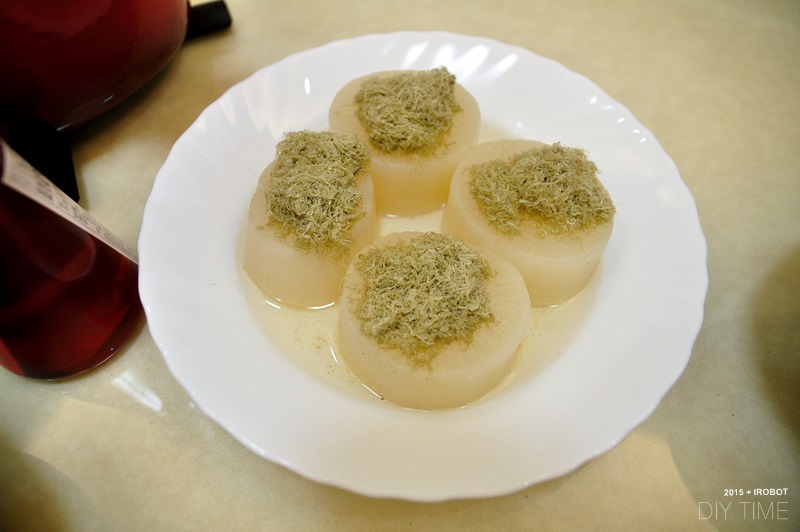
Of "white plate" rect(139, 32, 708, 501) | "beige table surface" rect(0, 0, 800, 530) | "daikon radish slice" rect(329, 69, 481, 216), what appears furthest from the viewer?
"daikon radish slice" rect(329, 69, 481, 216)

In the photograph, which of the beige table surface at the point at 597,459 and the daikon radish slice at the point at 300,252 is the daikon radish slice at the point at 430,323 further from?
the beige table surface at the point at 597,459

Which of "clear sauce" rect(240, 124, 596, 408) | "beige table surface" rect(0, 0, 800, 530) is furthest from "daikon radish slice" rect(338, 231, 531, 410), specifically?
"beige table surface" rect(0, 0, 800, 530)

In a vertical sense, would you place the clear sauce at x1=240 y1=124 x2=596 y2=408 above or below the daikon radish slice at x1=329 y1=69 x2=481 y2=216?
below

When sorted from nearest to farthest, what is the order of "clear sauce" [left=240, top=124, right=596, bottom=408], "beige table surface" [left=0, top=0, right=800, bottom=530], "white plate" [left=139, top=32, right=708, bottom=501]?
"white plate" [left=139, top=32, right=708, bottom=501] → "beige table surface" [left=0, top=0, right=800, bottom=530] → "clear sauce" [left=240, top=124, right=596, bottom=408]

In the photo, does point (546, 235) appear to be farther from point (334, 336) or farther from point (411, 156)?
point (334, 336)

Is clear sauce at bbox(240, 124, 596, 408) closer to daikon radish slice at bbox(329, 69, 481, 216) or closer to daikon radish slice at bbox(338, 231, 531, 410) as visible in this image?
daikon radish slice at bbox(338, 231, 531, 410)

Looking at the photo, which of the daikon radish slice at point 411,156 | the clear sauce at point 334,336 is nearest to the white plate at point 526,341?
the clear sauce at point 334,336
